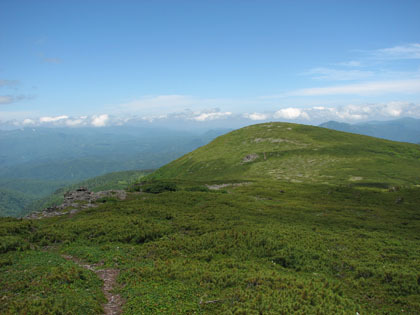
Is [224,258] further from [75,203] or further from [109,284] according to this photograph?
[75,203]

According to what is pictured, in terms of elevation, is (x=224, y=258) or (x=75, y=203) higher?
(x=224, y=258)

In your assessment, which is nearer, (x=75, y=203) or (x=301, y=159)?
(x=75, y=203)

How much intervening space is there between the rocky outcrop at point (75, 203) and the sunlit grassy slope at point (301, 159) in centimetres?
5978

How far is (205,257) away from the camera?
73.8 ft

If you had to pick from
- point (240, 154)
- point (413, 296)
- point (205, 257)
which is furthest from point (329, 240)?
point (240, 154)

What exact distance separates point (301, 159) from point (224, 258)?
340ft

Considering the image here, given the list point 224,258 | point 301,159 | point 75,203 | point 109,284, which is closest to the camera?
point 109,284

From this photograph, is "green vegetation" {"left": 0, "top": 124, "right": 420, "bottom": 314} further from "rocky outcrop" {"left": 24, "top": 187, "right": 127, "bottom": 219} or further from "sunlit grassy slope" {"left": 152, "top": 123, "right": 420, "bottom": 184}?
"sunlit grassy slope" {"left": 152, "top": 123, "right": 420, "bottom": 184}

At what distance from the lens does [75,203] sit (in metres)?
46.0

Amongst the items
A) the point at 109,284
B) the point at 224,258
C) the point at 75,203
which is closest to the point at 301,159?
the point at 75,203

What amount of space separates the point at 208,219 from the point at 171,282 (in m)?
17.4

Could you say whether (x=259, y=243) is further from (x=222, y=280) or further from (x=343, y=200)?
(x=343, y=200)

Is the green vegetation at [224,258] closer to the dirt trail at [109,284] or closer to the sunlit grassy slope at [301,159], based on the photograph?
the dirt trail at [109,284]

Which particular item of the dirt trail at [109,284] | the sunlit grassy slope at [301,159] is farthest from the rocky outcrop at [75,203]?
the sunlit grassy slope at [301,159]
